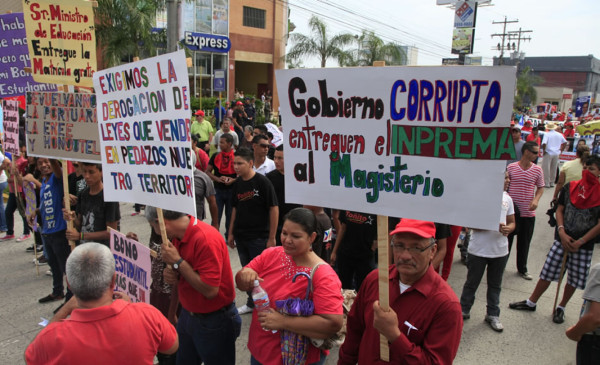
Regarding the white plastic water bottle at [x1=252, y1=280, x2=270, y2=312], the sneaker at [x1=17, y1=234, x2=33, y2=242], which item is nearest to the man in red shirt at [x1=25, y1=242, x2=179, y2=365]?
the white plastic water bottle at [x1=252, y1=280, x2=270, y2=312]

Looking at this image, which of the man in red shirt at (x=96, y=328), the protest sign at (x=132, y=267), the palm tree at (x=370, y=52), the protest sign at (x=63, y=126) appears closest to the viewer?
the man in red shirt at (x=96, y=328)

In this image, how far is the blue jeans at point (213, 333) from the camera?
2979 mm

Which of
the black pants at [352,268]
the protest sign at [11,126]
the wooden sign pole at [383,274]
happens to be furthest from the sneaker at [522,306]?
the protest sign at [11,126]

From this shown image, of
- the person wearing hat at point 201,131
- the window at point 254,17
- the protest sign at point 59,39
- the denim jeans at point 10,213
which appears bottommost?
the denim jeans at point 10,213

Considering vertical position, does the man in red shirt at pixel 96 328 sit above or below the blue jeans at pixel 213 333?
above

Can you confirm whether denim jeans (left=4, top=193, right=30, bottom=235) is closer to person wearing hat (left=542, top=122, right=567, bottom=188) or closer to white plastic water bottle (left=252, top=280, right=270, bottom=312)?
white plastic water bottle (left=252, top=280, right=270, bottom=312)

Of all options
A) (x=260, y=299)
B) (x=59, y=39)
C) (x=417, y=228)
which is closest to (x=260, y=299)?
(x=260, y=299)

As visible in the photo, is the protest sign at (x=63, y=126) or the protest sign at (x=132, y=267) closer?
the protest sign at (x=132, y=267)

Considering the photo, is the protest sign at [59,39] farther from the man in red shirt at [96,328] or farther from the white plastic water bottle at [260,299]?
the white plastic water bottle at [260,299]

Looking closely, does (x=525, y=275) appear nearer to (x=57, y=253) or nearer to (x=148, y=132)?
(x=148, y=132)

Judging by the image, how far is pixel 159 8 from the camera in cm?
1670

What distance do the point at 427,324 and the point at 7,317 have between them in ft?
16.5

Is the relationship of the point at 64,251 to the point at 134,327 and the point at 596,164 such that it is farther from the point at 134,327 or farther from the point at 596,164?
the point at 596,164

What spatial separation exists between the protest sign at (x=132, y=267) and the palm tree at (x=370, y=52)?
26132mm
